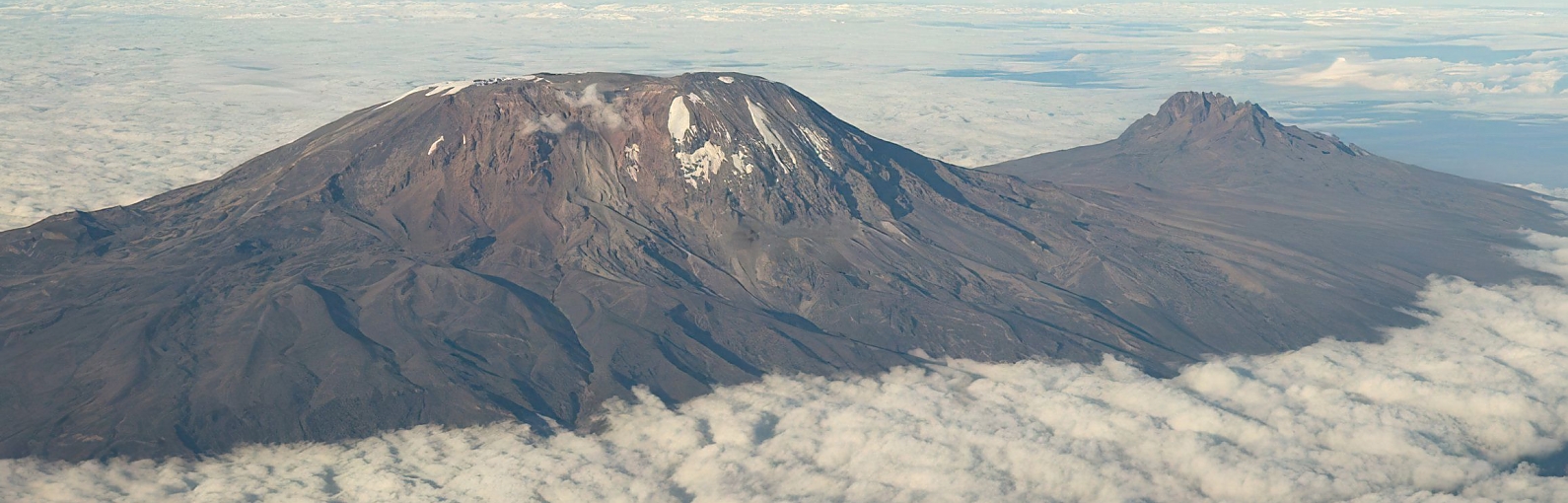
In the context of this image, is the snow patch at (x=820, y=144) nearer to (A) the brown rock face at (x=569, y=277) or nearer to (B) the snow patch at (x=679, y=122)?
(A) the brown rock face at (x=569, y=277)

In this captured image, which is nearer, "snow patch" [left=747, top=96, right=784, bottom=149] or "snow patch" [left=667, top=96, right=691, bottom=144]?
"snow patch" [left=667, top=96, right=691, bottom=144]

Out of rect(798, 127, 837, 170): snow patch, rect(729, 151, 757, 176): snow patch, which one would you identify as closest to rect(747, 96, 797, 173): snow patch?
rect(729, 151, 757, 176): snow patch

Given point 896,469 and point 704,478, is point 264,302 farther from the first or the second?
point 896,469

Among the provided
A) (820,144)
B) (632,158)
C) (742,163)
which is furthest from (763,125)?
(632,158)

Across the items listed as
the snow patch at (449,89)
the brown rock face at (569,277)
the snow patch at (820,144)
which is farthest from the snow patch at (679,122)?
the snow patch at (449,89)

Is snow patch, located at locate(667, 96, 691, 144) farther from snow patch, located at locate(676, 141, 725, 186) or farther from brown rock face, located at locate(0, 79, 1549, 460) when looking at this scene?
snow patch, located at locate(676, 141, 725, 186)

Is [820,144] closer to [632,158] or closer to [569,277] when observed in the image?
[632,158]

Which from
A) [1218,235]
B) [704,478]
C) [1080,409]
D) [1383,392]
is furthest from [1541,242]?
[704,478]
